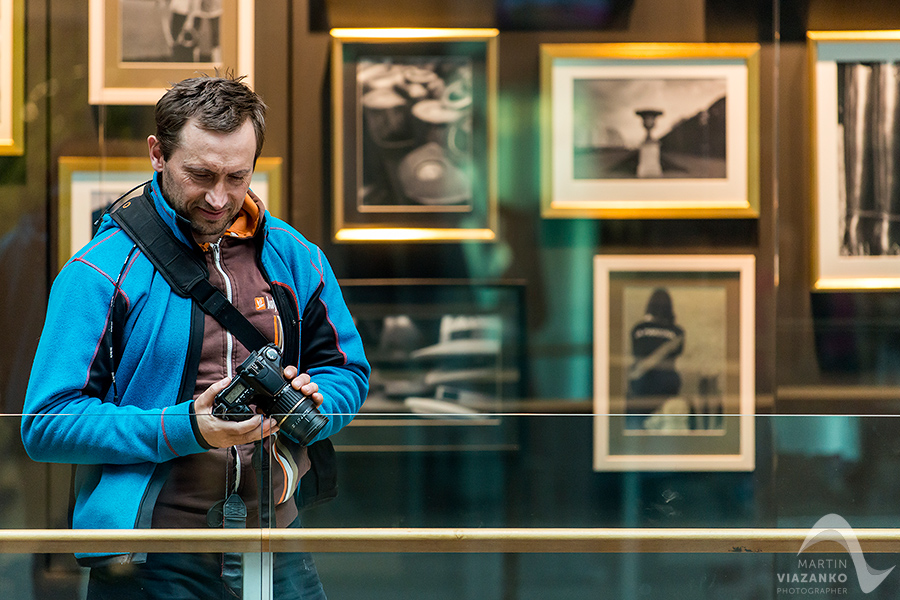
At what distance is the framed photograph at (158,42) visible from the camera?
203 cm

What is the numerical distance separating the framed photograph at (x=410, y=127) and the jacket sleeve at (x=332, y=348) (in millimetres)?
860

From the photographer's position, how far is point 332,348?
1184mm

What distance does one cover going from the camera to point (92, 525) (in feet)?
3.30

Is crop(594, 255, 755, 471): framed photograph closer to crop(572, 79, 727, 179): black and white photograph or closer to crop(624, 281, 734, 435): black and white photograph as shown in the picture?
crop(624, 281, 734, 435): black and white photograph

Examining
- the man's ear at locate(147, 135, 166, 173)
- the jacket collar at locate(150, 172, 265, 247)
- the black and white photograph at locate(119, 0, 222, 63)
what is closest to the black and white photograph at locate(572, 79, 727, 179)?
the black and white photograph at locate(119, 0, 222, 63)

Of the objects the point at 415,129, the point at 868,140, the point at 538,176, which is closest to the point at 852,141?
the point at 868,140

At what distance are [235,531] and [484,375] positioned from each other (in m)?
1.13

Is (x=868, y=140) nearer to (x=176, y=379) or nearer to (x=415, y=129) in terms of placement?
(x=415, y=129)

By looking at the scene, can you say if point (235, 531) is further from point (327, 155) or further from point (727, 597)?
point (327, 155)

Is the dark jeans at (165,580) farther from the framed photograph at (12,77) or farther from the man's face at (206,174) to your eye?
the framed photograph at (12,77)

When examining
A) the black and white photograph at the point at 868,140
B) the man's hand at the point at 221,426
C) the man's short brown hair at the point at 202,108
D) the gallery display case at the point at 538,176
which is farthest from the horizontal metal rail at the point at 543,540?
the black and white photograph at the point at 868,140

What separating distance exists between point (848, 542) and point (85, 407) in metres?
1.04

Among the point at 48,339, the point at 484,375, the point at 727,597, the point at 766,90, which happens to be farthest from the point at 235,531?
the point at 766,90

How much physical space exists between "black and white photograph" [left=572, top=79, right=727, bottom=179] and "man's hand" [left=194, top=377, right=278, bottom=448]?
1318mm
